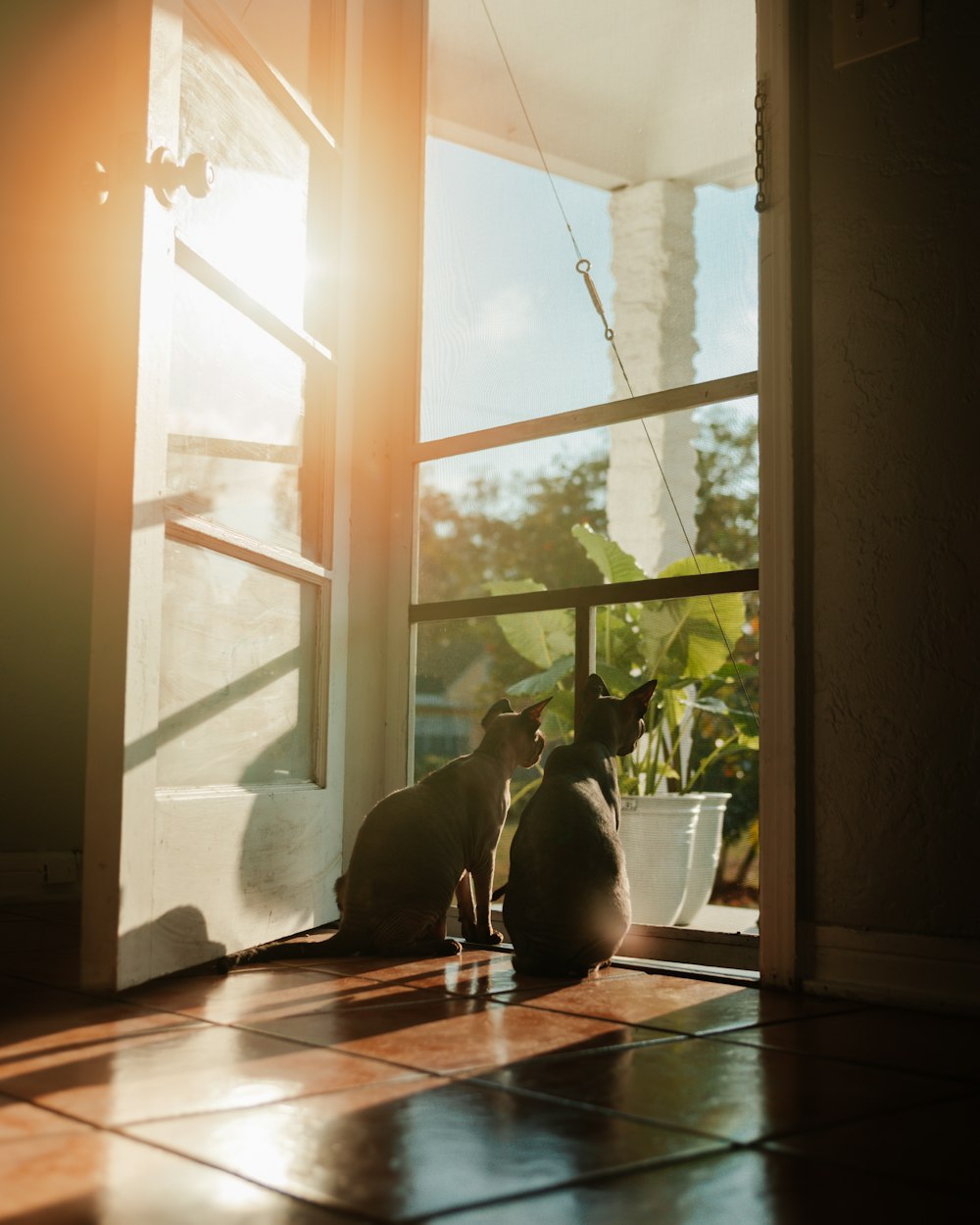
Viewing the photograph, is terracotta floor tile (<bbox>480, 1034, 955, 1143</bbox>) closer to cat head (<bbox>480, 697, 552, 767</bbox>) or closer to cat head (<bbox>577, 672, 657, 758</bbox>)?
cat head (<bbox>577, 672, 657, 758</bbox>)

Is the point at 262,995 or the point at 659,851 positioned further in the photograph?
the point at 659,851

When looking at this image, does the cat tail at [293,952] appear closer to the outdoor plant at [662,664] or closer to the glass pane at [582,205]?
the outdoor plant at [662,664]

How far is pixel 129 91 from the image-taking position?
2102 millimetres

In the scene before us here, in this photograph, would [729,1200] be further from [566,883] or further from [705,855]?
[705,855]

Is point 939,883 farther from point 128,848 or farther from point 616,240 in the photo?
point 616,240

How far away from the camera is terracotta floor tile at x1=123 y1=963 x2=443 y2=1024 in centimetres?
189

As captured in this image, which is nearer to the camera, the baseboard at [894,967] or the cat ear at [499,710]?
the baseboard at [894,967]

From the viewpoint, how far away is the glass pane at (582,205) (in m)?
2.55

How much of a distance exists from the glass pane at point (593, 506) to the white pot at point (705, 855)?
1.81 ft

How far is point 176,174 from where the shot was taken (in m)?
2.08

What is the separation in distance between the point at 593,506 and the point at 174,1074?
1.86 metres

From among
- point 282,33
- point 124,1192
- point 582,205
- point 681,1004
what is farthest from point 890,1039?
point 282,33

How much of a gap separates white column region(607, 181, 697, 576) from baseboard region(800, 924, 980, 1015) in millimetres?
958

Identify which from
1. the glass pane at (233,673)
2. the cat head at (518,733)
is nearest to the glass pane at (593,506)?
the cat head at (518,733)
